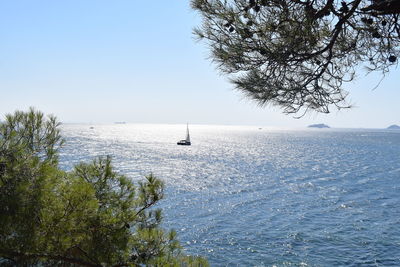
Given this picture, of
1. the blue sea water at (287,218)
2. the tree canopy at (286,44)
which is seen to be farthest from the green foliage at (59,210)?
the blue sea water at (287,218)

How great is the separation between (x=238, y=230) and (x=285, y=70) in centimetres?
2043

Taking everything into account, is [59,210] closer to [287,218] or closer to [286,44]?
[286,44]

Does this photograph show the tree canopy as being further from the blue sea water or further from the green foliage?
the blue sea water

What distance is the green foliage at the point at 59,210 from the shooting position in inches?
221

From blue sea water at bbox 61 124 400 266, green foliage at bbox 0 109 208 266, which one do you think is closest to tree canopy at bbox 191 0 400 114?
green foliage at bbox 0 109 208 266

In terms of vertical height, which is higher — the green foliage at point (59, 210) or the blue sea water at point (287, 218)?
the green foliage at point (59, 210)

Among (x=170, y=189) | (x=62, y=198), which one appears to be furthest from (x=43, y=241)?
(x=170, y=189)

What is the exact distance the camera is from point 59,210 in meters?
5.84

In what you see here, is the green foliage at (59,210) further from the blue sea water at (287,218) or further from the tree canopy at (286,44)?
the blue sea water at (287,218)

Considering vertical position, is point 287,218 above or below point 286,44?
below

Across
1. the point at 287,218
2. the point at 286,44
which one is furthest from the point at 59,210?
the point at 287,218

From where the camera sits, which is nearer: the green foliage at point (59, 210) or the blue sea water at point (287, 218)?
the green foliage at point (59, 210)

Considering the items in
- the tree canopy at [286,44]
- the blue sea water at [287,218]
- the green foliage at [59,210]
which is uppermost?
the tree canopy at [286,44]

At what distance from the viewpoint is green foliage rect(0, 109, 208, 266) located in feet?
18.4
